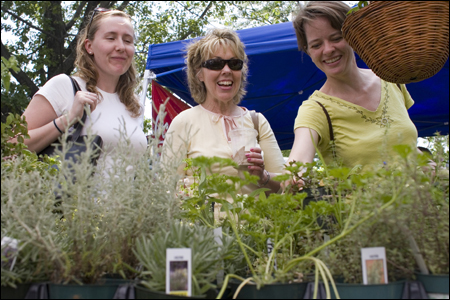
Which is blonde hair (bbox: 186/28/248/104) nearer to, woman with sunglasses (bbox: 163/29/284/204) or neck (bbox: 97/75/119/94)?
woman with sunglasses (bbox: 163/29/284/204)

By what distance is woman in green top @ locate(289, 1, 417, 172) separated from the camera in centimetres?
162

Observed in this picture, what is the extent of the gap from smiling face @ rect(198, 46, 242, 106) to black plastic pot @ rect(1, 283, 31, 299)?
1559 millimetres

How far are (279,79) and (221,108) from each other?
2.38m

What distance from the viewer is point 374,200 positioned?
0.78 m

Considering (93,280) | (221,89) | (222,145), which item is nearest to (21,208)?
(93,280)

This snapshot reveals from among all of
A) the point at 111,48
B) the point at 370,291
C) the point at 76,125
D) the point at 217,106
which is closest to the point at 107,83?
the point at 111,48

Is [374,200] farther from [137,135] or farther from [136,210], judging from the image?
[137,135]

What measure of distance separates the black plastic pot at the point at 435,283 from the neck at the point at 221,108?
157 centimetres

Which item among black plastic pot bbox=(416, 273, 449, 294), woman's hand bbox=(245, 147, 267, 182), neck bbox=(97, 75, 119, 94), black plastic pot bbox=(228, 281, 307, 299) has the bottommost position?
black plastic pot bbox=(228, 281, 307, 299)

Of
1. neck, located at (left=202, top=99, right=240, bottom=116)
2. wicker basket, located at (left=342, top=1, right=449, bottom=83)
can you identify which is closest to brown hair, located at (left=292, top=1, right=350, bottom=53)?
wicker basket, located at (left=342, top=1, right=449, bottom=83)

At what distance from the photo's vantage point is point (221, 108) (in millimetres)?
2240

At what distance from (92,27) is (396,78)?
5.48 feet

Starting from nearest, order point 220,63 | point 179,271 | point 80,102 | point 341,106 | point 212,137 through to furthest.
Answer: point 179,271
point 80,102
point 341,106
point 212,137
point 220,63

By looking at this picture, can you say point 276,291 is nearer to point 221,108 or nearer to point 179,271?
point 179,271
